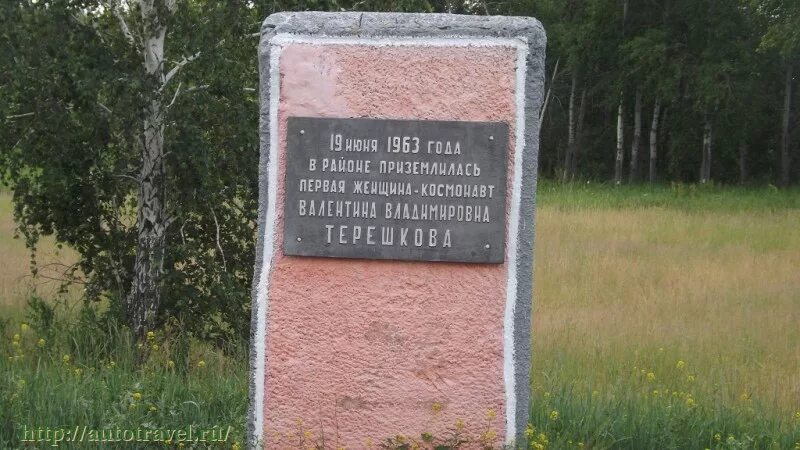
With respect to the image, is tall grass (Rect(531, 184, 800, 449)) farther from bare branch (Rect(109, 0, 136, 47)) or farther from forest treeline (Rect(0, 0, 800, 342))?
bare branch (Rect(109, 0, 136, 47))

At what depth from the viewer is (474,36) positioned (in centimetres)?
430

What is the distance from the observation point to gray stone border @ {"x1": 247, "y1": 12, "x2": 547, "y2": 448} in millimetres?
4289

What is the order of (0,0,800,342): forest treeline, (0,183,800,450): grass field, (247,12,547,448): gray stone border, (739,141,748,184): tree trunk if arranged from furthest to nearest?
(739,141,748,184): tree trunk < (0,0,800,342): forest treeline < (0,183,800,450): grass field < (247,12,547,448): gray stone border

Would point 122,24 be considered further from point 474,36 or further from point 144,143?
point 474,36

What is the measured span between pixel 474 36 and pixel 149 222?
3.95 metres

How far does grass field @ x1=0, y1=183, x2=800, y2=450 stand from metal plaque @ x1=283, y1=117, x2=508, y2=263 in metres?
1.03

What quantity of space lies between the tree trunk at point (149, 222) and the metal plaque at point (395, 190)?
11.0 ft

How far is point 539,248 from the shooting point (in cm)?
1408

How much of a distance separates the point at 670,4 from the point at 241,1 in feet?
94.5

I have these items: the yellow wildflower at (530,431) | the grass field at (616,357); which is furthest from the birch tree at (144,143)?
the yellow wildflower at (530,431)

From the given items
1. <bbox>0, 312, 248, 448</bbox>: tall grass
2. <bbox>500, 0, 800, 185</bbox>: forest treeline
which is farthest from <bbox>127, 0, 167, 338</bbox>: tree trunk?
<bbox>500, 0, 800, 185</bbox>: forest treeline

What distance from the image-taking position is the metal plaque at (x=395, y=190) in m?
4.31

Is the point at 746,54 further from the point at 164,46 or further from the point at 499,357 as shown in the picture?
the point at 499,357

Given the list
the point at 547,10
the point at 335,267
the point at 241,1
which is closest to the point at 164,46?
the point at 241,1
